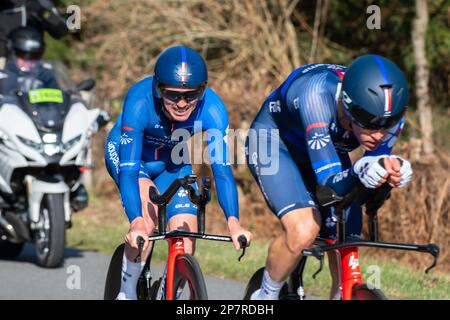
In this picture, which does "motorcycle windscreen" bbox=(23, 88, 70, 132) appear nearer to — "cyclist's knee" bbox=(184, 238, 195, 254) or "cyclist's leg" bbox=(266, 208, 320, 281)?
"cyclist's knee" bbox=(184, 238, 195, 254)

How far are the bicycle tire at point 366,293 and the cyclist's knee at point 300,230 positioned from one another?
46cm

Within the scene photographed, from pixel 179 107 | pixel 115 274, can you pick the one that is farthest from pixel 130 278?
pixel 179 107

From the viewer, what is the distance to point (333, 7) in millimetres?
16016

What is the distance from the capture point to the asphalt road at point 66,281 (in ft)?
28.8

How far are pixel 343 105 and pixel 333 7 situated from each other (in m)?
10.7

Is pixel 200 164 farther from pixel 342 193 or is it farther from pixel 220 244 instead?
pixel 342 193

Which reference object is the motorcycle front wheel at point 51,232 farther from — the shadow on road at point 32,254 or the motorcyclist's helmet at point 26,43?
the motorcyclist's helmet at point 26,43

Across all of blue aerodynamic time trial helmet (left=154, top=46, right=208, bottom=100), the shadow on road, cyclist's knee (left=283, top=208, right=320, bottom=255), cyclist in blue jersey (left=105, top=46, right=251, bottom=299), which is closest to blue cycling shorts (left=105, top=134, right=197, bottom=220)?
cyclist in blue jersey (left=105, top=46, right=251, bottom=299)

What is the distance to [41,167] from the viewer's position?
33.2 ft

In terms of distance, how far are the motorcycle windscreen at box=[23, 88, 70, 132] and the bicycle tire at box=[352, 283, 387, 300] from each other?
5.24 metres

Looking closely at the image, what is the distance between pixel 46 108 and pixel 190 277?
4.68 m

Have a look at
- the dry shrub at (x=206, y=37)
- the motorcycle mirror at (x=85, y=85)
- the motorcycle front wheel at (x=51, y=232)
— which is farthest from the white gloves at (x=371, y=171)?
the dry shrub at (x=206, y=37)

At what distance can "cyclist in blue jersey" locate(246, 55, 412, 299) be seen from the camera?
5336mm
